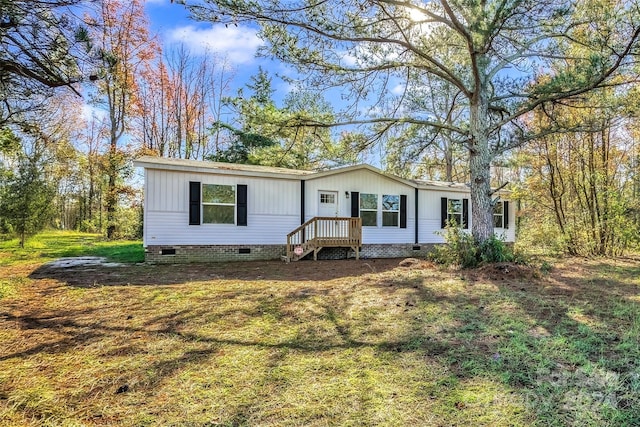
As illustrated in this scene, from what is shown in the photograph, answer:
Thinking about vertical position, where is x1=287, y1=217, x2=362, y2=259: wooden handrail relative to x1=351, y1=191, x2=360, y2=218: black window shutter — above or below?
below

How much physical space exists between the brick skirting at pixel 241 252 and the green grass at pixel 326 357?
4175 mm

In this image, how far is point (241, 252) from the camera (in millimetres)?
10695

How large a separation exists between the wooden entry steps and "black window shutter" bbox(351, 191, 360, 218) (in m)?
0.78

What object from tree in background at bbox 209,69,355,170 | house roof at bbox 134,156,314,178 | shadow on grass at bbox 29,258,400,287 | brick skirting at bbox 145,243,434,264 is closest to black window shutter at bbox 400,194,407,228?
brick skirting at bbox 145,243,434,264

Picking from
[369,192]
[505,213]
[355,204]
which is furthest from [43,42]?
[505,213]

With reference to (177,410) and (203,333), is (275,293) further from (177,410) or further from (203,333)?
(177,410)

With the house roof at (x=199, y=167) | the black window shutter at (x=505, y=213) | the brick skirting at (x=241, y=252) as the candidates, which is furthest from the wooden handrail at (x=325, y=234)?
the black window shutter at (x=505, y=213)

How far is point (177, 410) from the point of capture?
2.16 m

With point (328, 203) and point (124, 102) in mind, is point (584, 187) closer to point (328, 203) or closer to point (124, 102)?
point (328, 203)

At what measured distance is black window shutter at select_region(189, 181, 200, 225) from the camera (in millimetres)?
9930

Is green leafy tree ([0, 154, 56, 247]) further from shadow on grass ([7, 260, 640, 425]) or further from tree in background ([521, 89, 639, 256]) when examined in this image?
tree in background ([521, 89, 639, 256])

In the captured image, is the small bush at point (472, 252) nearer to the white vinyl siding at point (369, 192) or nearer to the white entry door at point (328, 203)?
the white vinyl siding at point (369, 192)

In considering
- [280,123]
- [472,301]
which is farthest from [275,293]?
[280,123]

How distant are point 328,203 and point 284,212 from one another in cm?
166
